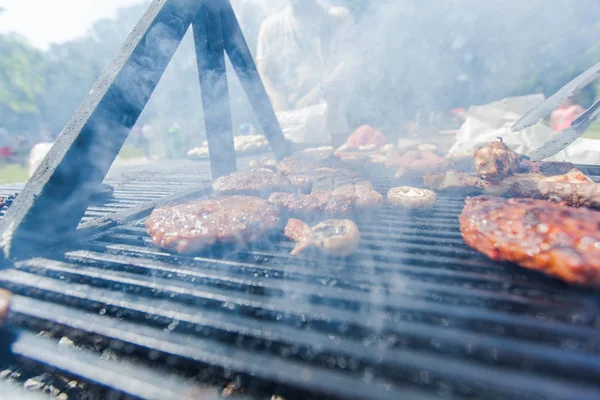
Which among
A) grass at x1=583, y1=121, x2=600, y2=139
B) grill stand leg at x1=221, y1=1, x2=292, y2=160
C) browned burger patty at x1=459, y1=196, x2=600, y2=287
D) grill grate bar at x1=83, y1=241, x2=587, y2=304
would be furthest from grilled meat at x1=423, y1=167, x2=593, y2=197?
grass at x1=583, y1=121, x2=600, y2=139

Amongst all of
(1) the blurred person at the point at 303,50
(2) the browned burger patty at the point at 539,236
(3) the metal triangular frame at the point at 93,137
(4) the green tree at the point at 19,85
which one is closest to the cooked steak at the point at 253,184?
(3) the metal triangular frame at the point at 93,137

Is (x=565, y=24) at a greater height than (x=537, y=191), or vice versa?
(x=565, y=24)

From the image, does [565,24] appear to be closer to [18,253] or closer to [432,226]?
[432,226]

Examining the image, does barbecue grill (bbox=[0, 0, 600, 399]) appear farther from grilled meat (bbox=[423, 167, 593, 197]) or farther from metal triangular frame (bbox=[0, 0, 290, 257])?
grilled meat (bbox=[423, 167, 593, 197])

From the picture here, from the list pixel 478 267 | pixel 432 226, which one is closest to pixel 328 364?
pixel 478 267

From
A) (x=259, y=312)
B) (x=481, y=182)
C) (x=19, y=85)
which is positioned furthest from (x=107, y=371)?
(x=19, y=85)
